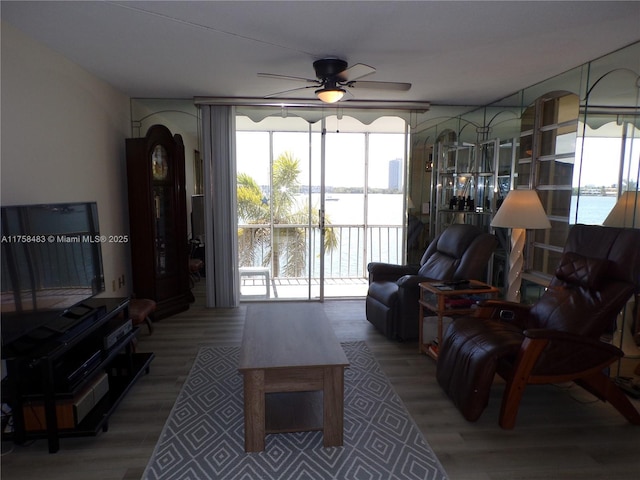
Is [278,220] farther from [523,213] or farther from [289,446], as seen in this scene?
[289,446]

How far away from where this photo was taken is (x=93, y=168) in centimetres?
380

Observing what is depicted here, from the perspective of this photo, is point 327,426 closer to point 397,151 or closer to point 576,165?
point 576,165

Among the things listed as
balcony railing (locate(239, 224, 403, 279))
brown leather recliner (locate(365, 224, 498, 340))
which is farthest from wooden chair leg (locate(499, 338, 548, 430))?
balcony railing (locate(239, 224, 403, 279))

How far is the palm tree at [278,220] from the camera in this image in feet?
17.0

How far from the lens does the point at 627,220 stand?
2861mm

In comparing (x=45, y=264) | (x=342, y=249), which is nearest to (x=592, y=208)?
(x=342, y=249)

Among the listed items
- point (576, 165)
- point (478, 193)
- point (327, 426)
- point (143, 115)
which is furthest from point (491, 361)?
point (143, 115)

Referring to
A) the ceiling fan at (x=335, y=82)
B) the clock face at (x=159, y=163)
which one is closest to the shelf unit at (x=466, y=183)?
the ceiling fan at (x=335, y=82)

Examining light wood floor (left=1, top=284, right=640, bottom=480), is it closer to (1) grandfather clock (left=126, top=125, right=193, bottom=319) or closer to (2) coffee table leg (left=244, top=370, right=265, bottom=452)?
(2) coffee table leg (left=244, top=370, right=265, bottom=452)

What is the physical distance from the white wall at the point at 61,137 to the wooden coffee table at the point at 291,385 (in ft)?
6.14

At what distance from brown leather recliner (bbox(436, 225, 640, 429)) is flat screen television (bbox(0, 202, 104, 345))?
8.18 ft

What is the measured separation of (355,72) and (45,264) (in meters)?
2.31

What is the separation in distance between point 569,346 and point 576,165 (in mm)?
1613

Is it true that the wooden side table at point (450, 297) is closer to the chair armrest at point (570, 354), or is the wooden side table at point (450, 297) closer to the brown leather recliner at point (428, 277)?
the brown leather recliner at point (428, 277)
